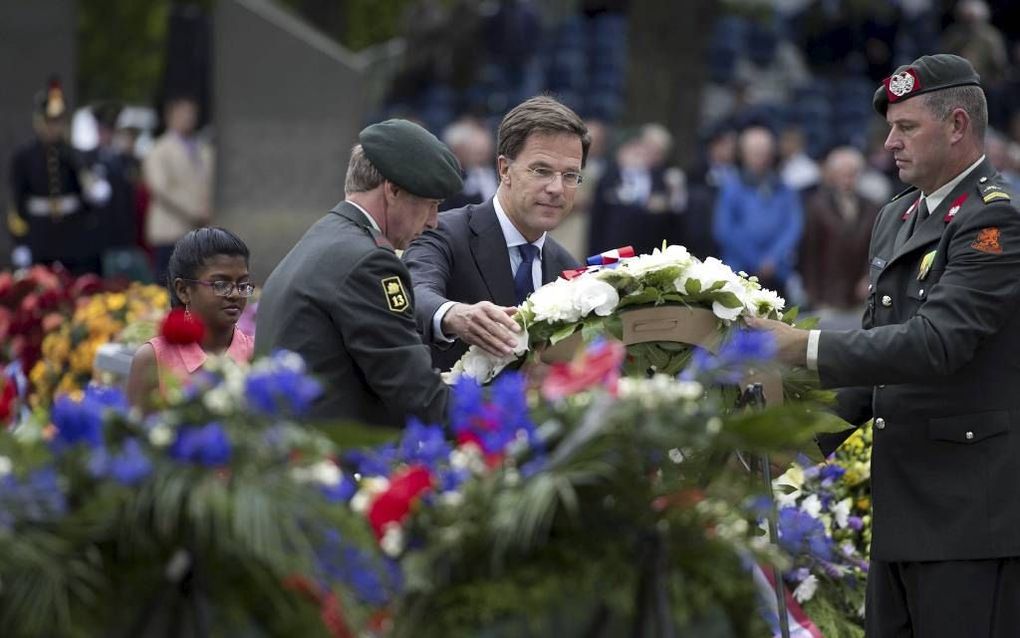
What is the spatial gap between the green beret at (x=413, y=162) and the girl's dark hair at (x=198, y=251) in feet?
3.60

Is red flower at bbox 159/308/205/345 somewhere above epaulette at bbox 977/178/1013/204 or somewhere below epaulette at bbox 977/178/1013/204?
below

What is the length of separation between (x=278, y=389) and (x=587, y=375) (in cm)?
74

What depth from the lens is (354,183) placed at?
5.88m

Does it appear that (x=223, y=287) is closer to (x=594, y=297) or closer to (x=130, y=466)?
(x=594, y=297)

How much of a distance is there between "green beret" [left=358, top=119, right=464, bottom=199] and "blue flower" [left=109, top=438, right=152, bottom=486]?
77.9 inches

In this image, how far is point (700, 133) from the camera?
73.4ft

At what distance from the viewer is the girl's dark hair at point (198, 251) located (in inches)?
263

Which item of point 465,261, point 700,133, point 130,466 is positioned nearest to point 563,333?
point 465,261

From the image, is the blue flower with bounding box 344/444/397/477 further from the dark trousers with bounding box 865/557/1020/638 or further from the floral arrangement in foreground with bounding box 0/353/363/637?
the dark trousers with bounding box 865/557/1020/638

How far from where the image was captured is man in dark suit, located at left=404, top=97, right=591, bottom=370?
6.68 meters

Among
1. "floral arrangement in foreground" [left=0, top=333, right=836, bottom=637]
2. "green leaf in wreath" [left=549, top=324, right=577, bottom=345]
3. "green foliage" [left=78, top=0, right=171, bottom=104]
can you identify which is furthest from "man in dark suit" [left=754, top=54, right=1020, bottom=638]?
"green foliage" [left=78, top=0, right=171, bottom=104]

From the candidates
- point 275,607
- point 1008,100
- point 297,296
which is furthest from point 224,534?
point 1008,100

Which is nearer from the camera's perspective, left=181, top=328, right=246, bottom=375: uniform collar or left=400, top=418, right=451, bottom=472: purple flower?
left=400, top=418, right=451, bottom=472: purple flower

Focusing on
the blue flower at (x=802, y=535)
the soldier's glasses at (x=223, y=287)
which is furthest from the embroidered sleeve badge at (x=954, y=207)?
the soldier's glasses at (x=223, y=287)
